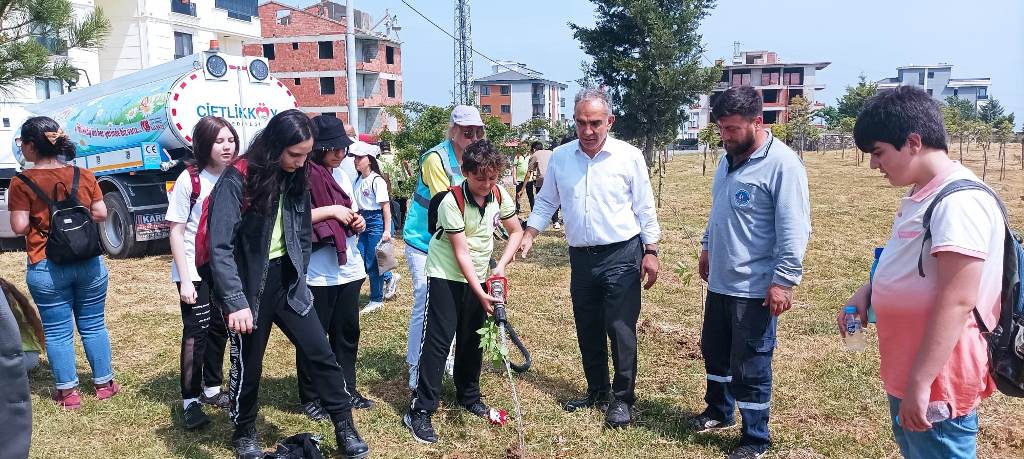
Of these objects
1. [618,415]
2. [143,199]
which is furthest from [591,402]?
[143,199]

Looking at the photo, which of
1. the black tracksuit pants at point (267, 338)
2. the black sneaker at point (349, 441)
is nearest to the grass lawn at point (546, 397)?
the black sneaker at point (349, 441)

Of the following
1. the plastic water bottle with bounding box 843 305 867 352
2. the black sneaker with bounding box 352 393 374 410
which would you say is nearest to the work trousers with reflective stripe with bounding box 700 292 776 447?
the plastic water bottle with bounding box 843 305 867 352

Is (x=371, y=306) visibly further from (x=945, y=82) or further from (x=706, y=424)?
(x=945, y=82)

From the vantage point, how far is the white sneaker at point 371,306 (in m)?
6.67

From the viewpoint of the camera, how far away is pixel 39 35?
5117 mm

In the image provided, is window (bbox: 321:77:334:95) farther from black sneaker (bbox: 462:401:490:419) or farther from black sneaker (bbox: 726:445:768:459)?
black sneaker (bbox: 726:445:768:459)

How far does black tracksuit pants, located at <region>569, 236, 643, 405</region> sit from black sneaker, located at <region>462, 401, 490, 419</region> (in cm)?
72

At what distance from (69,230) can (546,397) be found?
2.98 meters

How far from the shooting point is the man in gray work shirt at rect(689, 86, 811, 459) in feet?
11.0

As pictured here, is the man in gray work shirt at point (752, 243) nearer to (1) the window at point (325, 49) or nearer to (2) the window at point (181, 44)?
(2) the window at point (181, 44)

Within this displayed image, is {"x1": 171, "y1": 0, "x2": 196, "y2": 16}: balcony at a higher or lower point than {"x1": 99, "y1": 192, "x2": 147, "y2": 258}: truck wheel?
Result: higher

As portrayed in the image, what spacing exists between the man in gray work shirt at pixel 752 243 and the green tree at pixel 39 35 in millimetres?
4514

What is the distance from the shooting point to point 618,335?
157 inches

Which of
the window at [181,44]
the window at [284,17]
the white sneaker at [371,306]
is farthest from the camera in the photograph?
the window at [284,17]
